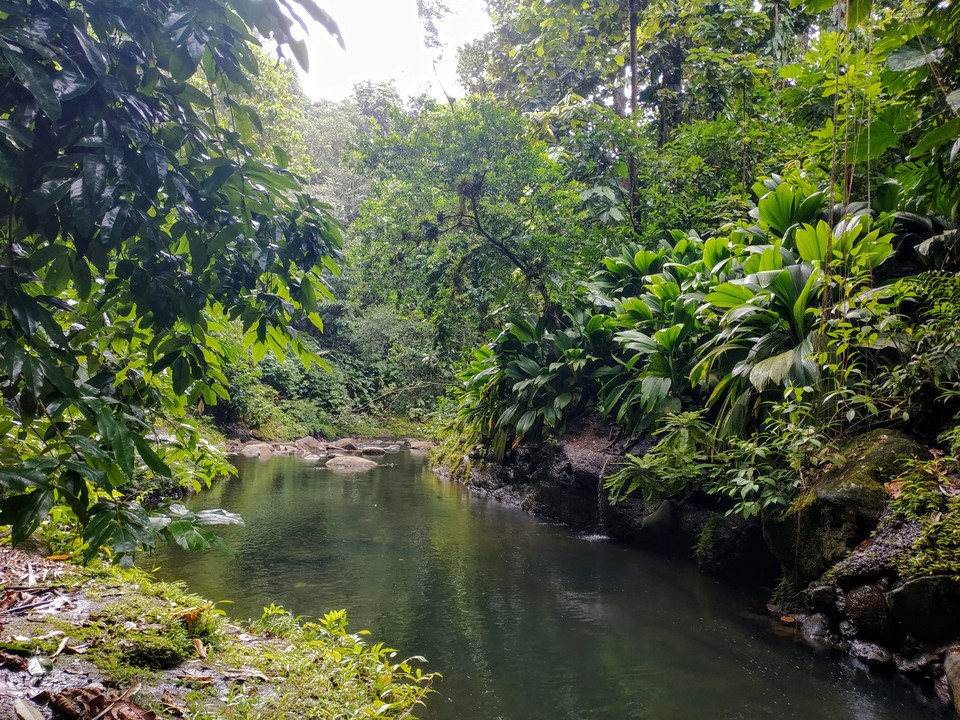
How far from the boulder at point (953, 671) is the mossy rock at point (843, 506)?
78 centimetres

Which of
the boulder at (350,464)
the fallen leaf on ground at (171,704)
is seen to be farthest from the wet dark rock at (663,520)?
the boulder at (350,464)

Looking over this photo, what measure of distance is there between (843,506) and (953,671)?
1.06 m

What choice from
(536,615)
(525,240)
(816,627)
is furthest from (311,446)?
(816,627)

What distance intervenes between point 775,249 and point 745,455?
1.69 meters

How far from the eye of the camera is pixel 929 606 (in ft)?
10.5

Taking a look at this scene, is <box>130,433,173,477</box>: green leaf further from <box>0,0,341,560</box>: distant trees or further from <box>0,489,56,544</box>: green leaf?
<box>0,489,56,544</box>: green leaf

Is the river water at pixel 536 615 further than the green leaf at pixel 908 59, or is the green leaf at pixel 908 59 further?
the river water at pixel 536 615

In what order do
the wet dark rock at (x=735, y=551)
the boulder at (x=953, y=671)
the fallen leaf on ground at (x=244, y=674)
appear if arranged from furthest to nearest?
the wet dark rock at (x=735, y=551) → the boulder at (x=953, y=671) → the fallen leaf on ground at (x=244, y=674)

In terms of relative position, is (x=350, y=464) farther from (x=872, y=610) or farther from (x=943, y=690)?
(x=943, y=690)

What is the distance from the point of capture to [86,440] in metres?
1.27

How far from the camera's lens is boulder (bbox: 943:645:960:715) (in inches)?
115

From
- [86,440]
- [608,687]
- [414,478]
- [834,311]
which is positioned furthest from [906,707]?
[414,478]

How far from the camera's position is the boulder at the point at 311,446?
15.0m

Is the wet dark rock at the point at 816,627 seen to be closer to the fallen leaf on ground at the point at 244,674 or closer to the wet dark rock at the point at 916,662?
the wet dark rock at the point at 916,662
